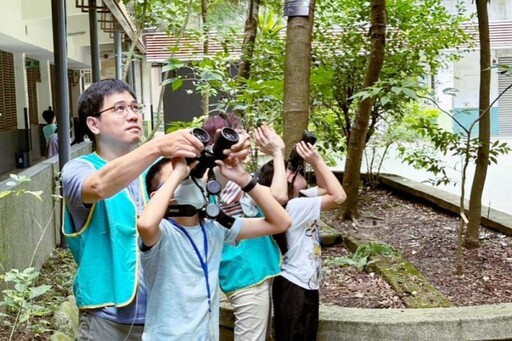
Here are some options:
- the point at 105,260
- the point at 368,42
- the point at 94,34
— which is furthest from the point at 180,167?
the point at 94,34

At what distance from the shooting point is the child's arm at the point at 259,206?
2.57 meters

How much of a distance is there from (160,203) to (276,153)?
98 cm

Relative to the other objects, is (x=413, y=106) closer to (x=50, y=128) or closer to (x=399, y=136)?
(x=399, y=136)

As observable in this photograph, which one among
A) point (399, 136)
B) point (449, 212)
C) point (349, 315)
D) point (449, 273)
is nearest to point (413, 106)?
point (399, 136)

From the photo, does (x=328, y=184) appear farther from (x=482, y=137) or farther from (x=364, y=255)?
(x=482, y=137)

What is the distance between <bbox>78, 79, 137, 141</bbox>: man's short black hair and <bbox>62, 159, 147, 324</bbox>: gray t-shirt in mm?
177

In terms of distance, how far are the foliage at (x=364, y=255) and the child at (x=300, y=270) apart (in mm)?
1822

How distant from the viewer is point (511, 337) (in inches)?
153

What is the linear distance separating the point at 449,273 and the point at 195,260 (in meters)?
3.35

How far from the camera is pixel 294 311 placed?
354 centimetres

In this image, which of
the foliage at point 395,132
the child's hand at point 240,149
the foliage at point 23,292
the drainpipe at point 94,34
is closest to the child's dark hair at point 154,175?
the child's hand at point 240,149

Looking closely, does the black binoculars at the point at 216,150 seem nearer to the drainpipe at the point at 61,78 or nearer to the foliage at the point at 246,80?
the foliage at the point at 246,80

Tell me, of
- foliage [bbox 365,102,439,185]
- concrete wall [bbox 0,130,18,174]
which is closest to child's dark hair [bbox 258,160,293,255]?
foliage [bbox 365,102,439,185]

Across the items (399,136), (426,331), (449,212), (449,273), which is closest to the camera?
(426,331)
